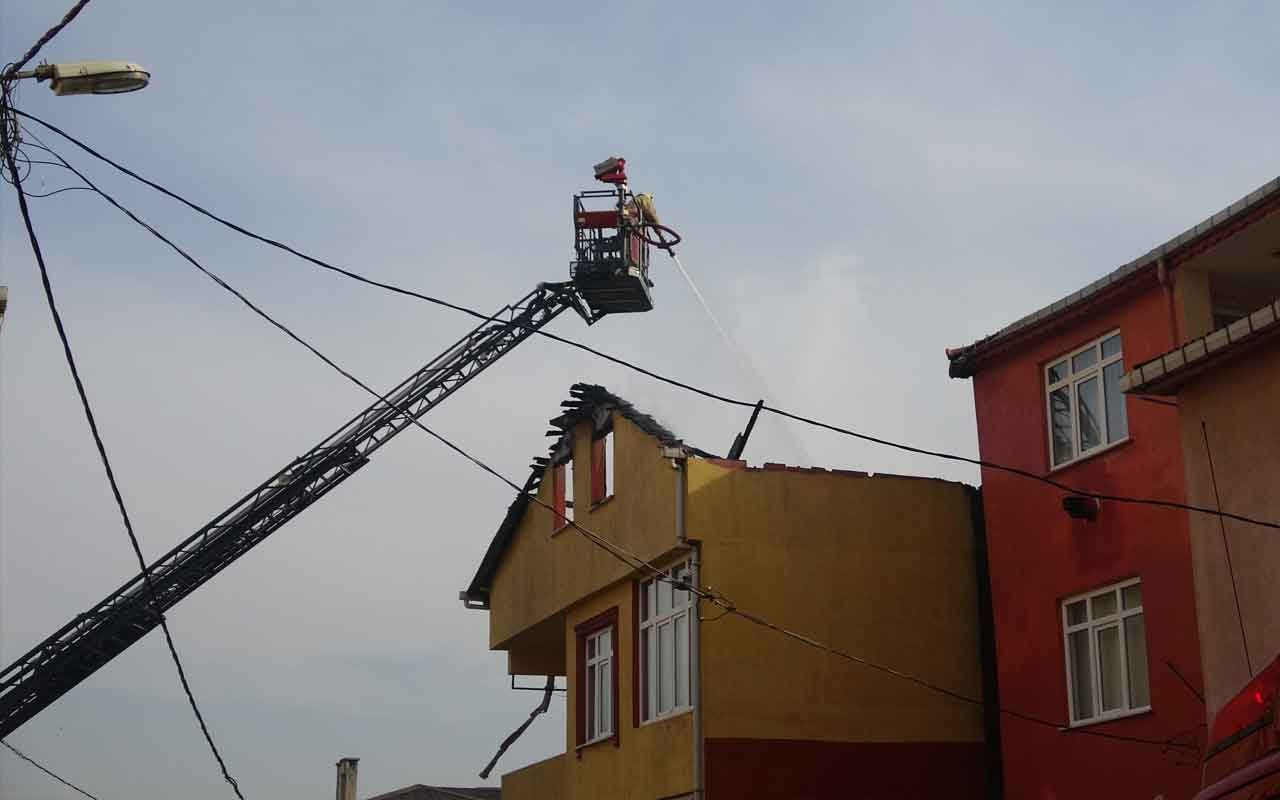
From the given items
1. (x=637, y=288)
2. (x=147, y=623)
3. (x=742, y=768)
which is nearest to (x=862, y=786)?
(x=742, y=768)

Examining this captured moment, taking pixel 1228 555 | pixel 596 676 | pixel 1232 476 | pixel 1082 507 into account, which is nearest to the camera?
pixel 1228 555

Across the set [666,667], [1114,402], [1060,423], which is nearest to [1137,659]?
[1114,402]

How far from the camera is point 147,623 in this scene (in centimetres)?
3181

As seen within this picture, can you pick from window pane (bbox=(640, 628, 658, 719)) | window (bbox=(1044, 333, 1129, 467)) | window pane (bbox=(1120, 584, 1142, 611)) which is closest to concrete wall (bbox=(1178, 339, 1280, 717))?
window pane (bbox=(1120, 584, 1142, 611))

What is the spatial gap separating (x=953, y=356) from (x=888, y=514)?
8.26ft

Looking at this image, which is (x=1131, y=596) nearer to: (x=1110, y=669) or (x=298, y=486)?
(x=1110, y=669)

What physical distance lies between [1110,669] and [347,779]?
13.2 meters

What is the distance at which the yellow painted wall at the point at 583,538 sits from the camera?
24.3 metres

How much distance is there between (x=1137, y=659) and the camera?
20438mm

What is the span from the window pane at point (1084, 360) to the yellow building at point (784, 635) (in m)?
3.60

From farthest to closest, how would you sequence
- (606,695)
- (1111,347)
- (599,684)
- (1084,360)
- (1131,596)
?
1. (599,684)
2. (606,695)
3. (1084,360)
4. (1111,347)
5. (1131,596)

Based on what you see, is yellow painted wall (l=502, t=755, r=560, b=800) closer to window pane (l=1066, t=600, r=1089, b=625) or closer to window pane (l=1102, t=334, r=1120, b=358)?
window pane (l=1066, t=600, r=1089, b=625)

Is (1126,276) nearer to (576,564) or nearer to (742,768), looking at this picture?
(742,768)

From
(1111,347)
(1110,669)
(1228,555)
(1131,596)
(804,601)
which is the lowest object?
(1110,669)
